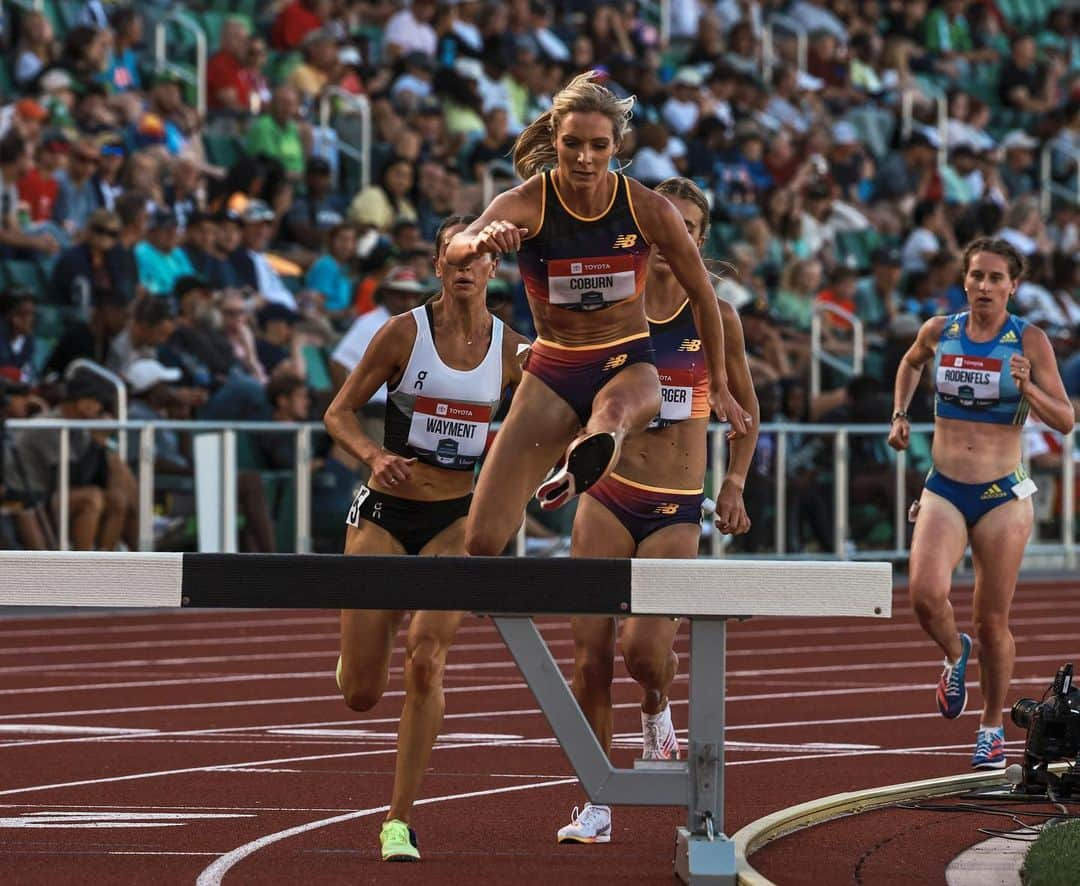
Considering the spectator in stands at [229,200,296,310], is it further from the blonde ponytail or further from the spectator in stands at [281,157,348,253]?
the blonde ponytail

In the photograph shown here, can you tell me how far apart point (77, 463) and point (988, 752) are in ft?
26.5

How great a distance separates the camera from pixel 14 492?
1530 cm

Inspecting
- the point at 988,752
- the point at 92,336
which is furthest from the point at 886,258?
the point at 988,752

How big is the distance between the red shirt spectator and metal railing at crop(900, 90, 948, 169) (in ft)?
28.0

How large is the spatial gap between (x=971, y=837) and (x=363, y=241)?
12.5 metres

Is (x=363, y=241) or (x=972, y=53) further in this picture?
(x=972, y=53)

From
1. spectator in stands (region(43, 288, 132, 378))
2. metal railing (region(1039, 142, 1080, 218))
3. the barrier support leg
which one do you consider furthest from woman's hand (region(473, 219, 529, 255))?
metal railing (region(1039, 142, 1080, 218))

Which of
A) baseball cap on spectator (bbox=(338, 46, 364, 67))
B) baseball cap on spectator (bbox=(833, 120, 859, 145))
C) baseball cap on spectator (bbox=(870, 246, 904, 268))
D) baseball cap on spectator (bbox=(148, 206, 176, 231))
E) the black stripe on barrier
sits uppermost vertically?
baseball cap on spectator (bbox=(338, 46, 364, 67))

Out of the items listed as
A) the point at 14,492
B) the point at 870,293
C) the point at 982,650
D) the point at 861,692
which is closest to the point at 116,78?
the point at 14,492

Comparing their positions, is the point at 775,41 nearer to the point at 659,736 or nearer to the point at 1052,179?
the point at 1052,179

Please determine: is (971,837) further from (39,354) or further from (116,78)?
(116,78)

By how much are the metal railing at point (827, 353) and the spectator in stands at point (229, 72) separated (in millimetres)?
5441

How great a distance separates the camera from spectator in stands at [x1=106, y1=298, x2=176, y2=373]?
16125 millimetres

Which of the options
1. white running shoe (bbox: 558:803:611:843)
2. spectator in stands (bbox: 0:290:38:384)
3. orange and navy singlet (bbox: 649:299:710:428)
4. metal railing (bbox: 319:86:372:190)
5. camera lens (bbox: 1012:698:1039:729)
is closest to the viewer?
white running shoe (bbox: 558:803:611:843)
